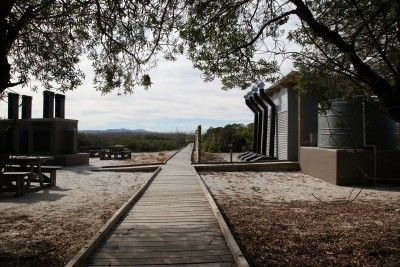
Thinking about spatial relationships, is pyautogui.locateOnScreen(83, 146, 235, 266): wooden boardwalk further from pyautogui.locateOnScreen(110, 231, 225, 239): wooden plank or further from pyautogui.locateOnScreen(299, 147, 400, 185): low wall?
pyautogui.locateOnScreen(299, 147, 400, 185): low wall

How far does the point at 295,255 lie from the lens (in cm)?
600

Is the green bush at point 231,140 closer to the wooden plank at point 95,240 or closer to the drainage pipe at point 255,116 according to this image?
the drainage pipe at point 255,116

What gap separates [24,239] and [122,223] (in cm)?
159

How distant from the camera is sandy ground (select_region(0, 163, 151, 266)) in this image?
242 inches

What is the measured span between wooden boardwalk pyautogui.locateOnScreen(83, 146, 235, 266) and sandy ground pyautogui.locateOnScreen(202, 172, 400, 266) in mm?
432

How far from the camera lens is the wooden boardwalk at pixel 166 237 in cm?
556

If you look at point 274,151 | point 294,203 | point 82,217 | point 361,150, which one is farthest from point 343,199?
point 274,151

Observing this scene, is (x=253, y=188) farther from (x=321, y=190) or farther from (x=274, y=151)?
(x=274, y=151)

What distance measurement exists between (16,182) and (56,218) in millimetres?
4203

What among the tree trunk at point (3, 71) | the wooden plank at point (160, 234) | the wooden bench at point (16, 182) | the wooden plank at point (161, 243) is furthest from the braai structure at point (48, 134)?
the tree trunk at point (3, 71)

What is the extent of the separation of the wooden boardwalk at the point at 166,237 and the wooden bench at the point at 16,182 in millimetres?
4048

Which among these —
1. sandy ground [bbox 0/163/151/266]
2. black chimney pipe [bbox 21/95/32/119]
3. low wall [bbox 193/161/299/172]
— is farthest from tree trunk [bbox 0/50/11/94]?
black chimney pipe [bbox 21/95/32/119]

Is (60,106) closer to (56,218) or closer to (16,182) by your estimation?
(16,182)

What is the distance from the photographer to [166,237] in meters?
6.68
